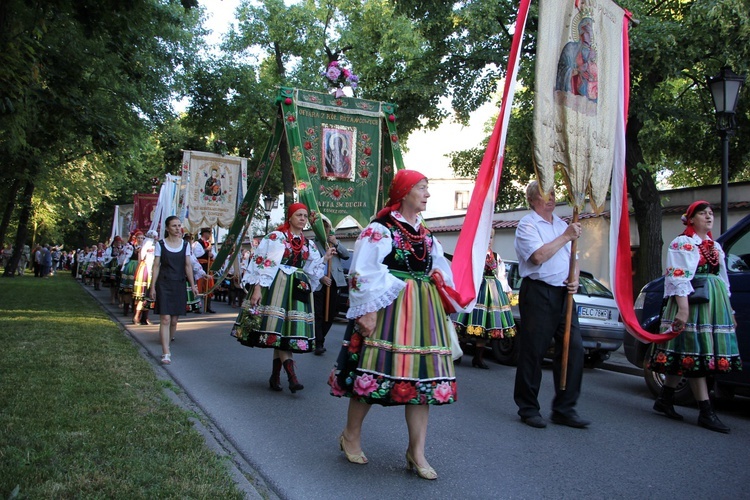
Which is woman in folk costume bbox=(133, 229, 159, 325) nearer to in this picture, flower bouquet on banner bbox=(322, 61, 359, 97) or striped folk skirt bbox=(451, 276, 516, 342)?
flower bouquet on banner bbox=(322, 61, 359, 97)

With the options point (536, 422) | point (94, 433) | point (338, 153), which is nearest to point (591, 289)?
point (338, 153)

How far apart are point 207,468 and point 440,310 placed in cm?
167

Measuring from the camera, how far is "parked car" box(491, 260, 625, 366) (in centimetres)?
993

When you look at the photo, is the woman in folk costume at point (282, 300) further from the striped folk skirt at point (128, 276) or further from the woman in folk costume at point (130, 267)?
the striped folk skirt at point (128, 276)

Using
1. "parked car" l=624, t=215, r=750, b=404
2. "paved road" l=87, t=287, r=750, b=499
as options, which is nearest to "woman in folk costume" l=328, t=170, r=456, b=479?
"paved road" l=87, t=287, r=750, b=499

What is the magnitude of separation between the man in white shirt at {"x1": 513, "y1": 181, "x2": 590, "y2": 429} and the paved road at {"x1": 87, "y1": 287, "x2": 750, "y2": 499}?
0.24 meters

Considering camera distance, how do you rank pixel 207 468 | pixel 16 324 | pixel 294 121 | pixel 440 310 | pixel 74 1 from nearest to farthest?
pixel 207 468 → pixel 440 310 → pixel 74 1 → pixel 294 121 → pixel 16 324

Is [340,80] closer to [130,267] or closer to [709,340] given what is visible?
[709,340]

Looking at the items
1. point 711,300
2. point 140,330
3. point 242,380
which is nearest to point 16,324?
point 140,330

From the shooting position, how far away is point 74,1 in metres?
5.40

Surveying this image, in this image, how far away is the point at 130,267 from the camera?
15.8 m

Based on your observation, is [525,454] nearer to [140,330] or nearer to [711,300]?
[711,300]

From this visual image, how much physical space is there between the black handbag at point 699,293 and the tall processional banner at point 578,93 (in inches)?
41.0

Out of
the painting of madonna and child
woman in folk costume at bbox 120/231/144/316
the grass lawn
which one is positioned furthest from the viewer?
woman in folk costume at bbox 120/231/144/316
